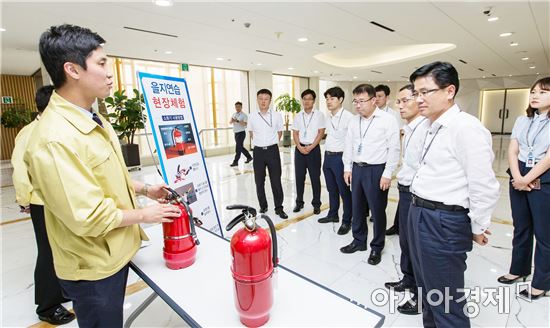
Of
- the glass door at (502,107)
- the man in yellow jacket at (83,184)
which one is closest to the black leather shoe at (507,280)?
the man in yellow jacket at (83,184)

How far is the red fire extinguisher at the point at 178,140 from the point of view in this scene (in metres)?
2.29

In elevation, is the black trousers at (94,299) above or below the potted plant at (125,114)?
below

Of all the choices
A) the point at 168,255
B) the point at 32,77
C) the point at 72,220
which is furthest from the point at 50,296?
the point at 32,77

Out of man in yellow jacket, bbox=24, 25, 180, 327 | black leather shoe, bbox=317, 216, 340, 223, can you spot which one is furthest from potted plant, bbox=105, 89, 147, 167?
man in yellow jacket, bbox=24, 25, 180, 327

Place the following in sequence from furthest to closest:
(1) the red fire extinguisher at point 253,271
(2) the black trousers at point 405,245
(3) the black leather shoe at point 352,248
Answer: (3) the black leather shoe at point 352,248, (2) the black trousers at point 405,245, (1) the red fire extinguisher at point 253,271

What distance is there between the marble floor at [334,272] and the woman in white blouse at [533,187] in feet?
0.72

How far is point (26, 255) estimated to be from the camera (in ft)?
9.99

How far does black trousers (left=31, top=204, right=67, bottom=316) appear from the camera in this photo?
2031 millimetres

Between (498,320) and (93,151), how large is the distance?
2.58 m

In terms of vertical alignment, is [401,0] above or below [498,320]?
above

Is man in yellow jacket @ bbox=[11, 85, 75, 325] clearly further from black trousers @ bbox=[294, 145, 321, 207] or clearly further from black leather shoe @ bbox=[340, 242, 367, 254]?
black trousers @ bbox=[294, 145, 321, 207]

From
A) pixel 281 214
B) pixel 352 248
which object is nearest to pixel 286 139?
pixel 281 214

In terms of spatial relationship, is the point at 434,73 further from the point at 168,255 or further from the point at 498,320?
the point at 498,320

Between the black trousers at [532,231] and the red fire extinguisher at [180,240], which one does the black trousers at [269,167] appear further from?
the red fire extinguisher at [180,240]
